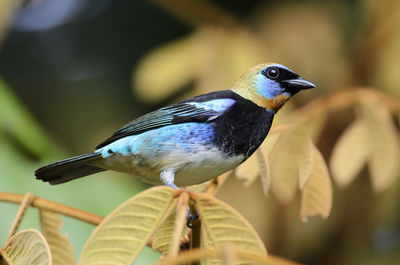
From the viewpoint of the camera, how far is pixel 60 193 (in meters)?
3.67

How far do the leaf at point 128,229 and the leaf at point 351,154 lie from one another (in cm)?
121

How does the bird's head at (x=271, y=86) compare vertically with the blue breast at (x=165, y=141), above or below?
above

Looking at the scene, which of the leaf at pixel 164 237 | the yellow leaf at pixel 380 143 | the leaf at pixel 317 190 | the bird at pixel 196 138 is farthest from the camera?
the yellow leaf at pixel 380 143

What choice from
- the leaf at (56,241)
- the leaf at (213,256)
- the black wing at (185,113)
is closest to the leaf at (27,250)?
the leaf at (56,241)

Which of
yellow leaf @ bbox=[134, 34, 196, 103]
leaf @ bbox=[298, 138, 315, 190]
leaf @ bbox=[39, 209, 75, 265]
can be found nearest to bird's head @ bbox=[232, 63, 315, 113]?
leaf @ bbox=[298, 138, 315, 190]

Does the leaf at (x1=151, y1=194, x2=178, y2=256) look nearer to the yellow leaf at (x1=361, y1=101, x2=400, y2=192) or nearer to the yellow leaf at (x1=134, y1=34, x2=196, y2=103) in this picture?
the yellow leaf at (x1=361, y1=101, x2=400, y2=192)

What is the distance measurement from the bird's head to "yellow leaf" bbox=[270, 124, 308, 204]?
1.07 ft

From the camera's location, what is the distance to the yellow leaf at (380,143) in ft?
8.46

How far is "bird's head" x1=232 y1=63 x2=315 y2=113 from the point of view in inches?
109

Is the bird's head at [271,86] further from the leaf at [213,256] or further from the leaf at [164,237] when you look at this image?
the leaf at [213,256]

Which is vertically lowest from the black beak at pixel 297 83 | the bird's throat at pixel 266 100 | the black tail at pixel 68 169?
the black tail at pixel 68 169

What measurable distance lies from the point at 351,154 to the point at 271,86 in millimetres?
493

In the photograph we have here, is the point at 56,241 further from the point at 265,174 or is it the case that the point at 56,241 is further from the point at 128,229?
the point at 265,174

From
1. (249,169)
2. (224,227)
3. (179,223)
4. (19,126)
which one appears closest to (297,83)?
(249,169)
